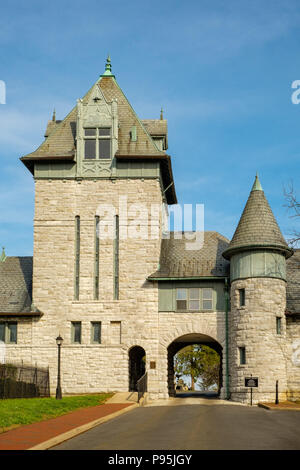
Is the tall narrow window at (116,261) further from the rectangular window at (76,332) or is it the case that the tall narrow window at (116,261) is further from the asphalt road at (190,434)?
the asphalt road at (190,434)

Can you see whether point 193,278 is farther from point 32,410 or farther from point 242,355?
point 32,410

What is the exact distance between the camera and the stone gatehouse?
37719 mm

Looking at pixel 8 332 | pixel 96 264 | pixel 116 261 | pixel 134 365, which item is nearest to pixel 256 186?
pixel 116 261

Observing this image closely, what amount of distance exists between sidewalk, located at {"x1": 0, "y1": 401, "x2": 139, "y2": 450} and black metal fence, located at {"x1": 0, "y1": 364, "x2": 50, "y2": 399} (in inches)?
285

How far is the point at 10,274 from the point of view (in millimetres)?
42969

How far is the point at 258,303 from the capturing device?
1460 inches

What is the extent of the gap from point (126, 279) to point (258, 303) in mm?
7950

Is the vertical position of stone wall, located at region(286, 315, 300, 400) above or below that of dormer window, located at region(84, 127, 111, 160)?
below

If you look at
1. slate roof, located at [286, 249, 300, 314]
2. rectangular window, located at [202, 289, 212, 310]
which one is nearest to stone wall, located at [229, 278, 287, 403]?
slate roof, located at [286, 249, 300, 314]

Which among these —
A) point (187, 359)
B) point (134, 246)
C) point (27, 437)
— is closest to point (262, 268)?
point (134, 246)

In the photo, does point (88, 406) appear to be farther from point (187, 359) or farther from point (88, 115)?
point (187, 359)

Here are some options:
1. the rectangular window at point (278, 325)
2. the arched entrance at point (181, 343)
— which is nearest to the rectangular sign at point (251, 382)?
the rectangular window at point (278, 325)

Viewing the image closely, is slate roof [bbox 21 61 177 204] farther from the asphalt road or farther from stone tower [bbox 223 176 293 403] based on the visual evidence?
the asphalt road
